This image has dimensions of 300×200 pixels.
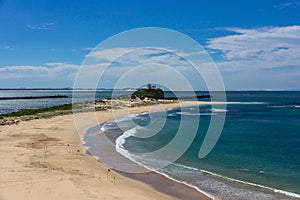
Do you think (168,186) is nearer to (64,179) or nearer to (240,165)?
(64,179)

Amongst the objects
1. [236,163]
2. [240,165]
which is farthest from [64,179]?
[236,163]

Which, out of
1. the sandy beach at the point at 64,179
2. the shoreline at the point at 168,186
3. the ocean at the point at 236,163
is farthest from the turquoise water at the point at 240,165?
the sandy beach at the point at 64,179

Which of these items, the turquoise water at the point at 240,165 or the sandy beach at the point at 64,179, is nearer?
the sandy beach at the point at 64,179

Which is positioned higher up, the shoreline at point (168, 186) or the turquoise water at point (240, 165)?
the turquoise water at point (240, 165)

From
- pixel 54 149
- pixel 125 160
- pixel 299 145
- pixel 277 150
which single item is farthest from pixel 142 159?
pixel 299 145

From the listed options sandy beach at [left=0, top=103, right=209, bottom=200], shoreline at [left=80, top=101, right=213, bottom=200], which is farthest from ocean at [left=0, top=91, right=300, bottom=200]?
sandy beach at [left=0, top=103, right=209, bottom=200]

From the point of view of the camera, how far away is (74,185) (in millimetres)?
15531

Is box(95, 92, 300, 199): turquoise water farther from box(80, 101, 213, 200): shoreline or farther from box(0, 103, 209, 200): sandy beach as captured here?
box(0, 103, 209, 200): sandy beach

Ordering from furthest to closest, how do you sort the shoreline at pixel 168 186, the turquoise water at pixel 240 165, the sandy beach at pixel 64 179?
the turquoise water at pixel 240 165, the shoreline at pixel 168 186, the sandy beach at pixel 64 179

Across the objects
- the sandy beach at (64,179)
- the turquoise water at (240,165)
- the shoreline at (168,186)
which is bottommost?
the shoreline at (168,186)

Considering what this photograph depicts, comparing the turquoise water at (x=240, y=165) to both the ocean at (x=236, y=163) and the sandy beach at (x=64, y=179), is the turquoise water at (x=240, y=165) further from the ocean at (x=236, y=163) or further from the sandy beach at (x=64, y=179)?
the sandy beach at (x=64, y=179)

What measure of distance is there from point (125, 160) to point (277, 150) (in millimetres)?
12659

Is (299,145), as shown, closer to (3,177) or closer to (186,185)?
(186,185)

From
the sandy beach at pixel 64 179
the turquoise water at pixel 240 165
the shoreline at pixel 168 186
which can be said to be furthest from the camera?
the turquoise water at pixel 240 165
